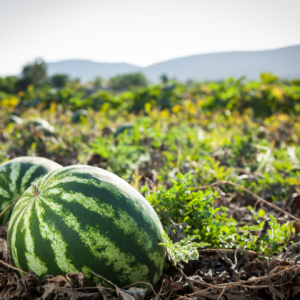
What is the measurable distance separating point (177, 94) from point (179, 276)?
9012mm

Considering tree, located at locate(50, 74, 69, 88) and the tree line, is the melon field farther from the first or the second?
tree, located at locate(50, 74, 69, 88)

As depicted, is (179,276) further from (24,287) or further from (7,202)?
(7,202)

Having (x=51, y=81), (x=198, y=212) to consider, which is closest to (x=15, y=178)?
(x=198, y=212)

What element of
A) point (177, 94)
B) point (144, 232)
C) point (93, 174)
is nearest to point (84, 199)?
point (93, 174)

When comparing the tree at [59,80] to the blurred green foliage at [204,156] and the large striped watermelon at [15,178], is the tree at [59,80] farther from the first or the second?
the large striped watermelon at [15,178]

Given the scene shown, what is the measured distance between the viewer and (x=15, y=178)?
193 cm

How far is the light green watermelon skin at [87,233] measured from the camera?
1240 millimetres

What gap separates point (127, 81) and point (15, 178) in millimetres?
27087

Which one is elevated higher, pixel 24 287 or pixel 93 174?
pixel 93 174

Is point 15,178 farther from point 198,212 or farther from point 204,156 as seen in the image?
point 204,156

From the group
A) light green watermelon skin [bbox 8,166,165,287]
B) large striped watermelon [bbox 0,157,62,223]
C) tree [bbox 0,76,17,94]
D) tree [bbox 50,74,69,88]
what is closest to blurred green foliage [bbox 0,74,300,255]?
Result: light green watermelon skin [bbox 8,166,165,287]

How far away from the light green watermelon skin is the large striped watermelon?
1.76 feet

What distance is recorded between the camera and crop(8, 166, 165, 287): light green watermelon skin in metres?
1.24

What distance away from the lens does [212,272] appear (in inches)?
64.6
